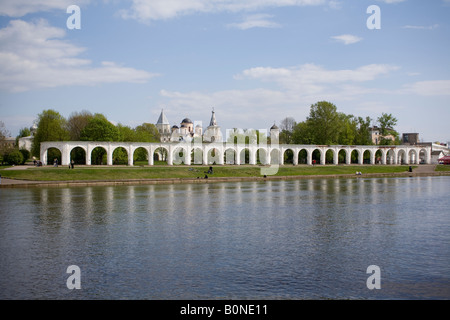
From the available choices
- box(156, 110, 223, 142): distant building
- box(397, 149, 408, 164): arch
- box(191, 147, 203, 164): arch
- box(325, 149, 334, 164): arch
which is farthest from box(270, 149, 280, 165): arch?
box(156, 110, 223, 142): distant building

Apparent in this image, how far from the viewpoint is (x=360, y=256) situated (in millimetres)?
13266

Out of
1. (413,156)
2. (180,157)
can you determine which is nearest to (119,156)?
(180,157)

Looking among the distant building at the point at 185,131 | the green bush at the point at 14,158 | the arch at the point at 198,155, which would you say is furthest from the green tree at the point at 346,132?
the green bush at the point at 14,158

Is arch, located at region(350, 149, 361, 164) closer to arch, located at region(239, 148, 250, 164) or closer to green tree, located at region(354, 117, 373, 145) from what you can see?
green tree, located at region(354, 117, 373, 145)

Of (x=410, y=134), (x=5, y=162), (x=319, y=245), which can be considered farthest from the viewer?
(x=410, y=134)

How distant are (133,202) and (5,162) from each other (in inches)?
1871

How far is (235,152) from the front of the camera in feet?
239

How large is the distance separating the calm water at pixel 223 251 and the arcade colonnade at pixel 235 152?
33913 millimetres

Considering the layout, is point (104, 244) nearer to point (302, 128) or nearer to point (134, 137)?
point (134, 137)

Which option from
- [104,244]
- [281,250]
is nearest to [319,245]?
[281,250]

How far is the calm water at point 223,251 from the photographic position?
1030 cm

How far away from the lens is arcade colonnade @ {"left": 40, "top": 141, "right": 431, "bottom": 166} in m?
→ 57.9

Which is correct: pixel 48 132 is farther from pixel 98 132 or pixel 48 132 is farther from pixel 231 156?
pixel 231 156

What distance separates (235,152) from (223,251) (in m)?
59.1
